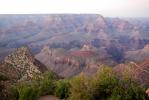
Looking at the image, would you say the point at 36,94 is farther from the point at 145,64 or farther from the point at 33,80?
the point at 145,64

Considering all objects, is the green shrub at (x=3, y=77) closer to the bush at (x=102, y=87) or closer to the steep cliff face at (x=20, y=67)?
the steep cliff face at (x=20, y=67)

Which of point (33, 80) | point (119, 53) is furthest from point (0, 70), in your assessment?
point (119, 53)

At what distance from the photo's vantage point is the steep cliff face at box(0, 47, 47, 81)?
50.4 meters

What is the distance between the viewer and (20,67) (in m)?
52.9

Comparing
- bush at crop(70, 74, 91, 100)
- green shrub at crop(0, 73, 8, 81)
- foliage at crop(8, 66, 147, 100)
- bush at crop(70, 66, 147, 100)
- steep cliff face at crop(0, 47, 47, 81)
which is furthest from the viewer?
steep cliff face at crop(0, 47, 47, 81)

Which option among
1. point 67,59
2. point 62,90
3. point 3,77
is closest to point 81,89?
point 62,90

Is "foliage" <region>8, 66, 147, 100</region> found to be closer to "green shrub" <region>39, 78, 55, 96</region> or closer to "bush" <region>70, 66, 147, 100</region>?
"bush" <region>70, 66, 147, 100</region>

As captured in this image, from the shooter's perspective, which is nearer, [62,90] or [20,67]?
[62,90]

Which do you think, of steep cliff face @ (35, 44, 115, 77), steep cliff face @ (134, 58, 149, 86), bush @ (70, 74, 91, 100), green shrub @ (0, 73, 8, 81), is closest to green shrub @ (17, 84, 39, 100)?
green shrub @ (0, 73, 8, 81)

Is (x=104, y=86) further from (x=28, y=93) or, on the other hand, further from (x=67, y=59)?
(x=67, y=59)

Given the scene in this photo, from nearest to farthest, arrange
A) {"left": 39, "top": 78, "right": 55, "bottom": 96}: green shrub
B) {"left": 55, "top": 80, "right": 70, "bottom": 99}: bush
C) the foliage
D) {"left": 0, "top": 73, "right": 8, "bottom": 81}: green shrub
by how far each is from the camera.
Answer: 1. the foliage
2. {"left": 55, "top": 80, "right": 70, "bottom": 99}: bush
3. {"left": 39, "top": 78, "right": 55, "bottom": 96}: green shrub
4. {"left": 0, "top": 73, "right": 8, "bottom": 81}: green shrub

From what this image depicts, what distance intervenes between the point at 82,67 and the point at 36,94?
70639mm

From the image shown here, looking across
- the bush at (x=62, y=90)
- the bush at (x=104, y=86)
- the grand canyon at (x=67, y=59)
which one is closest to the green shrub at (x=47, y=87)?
the bush at (x=62, y=90)

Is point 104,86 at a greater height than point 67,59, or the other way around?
point 104,86
